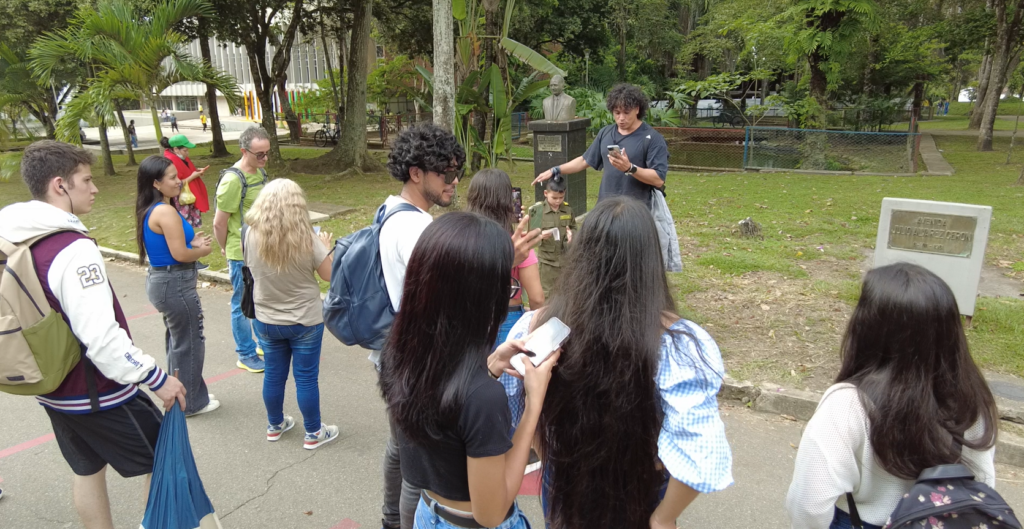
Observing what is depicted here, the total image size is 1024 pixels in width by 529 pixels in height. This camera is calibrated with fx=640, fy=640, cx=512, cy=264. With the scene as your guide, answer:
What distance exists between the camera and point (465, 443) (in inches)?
64.3

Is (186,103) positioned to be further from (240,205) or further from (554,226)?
(554,226)

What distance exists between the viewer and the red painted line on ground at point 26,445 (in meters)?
3.99

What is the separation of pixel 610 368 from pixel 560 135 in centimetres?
747

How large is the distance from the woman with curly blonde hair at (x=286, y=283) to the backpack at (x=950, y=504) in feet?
9.01

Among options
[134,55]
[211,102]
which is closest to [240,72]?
[211,102]

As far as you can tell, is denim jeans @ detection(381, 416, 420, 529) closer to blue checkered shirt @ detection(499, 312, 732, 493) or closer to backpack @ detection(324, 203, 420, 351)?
backpack @ detection(324, 203, 420, 351)

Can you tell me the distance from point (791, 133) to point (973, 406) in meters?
15.5

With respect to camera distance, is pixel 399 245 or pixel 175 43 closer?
pixel 399 245

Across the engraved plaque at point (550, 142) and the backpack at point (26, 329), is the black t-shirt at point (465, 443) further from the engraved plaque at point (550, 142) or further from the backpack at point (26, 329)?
the engraved plaque at point (550, 142)

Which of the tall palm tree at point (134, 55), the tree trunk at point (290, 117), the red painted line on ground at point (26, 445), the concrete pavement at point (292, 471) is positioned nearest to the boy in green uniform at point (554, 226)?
the concrete pavement at point (292, 471)

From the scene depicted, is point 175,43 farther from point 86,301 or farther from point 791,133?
point 791,133

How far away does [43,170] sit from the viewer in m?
2.57

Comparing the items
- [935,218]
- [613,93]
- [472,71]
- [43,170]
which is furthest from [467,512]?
[472,71]

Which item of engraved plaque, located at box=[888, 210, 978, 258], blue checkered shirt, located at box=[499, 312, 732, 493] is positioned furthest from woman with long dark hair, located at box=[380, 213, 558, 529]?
engraved plaque, located at box=[888, 210, 978, 258]
